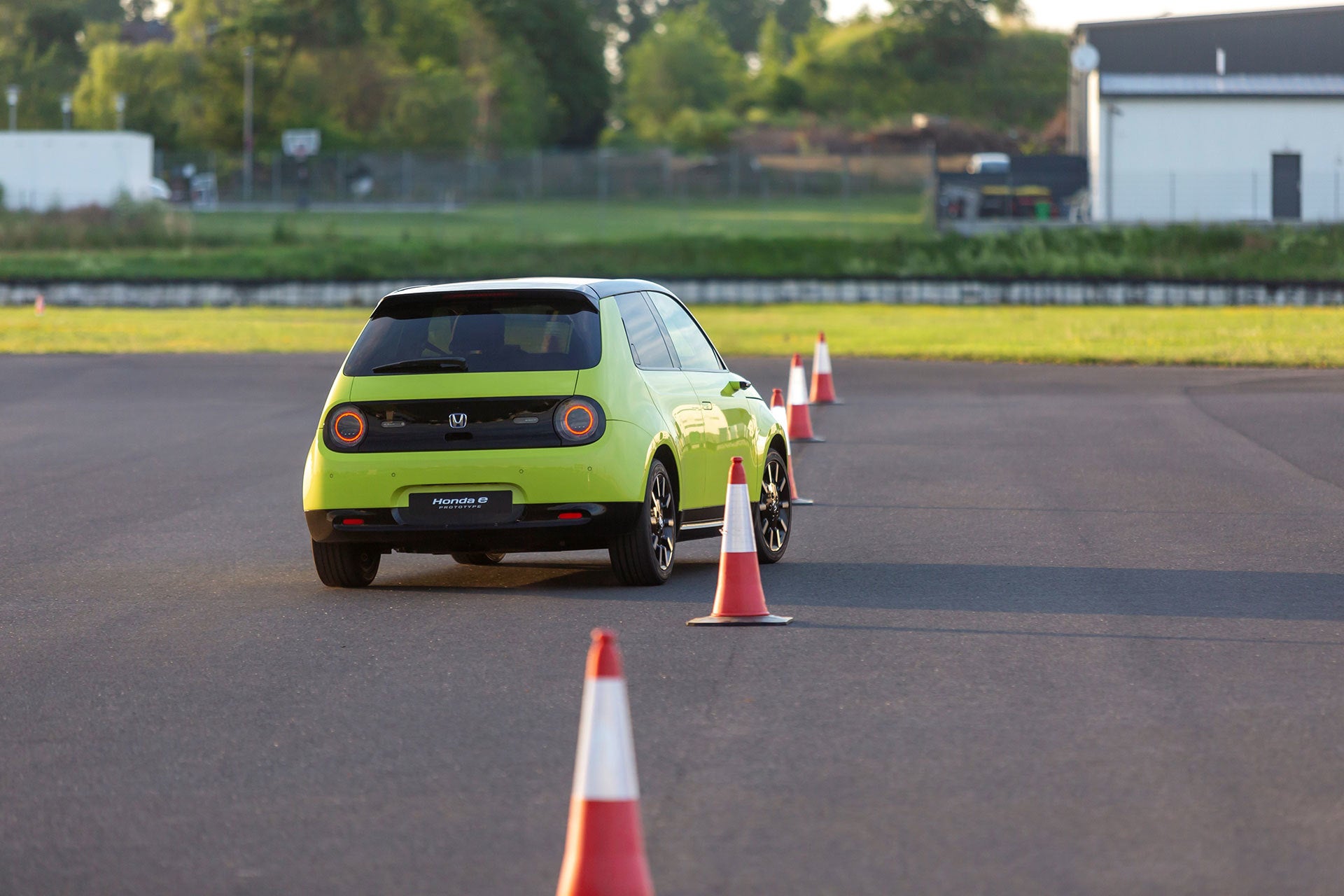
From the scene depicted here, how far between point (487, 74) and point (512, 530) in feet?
356

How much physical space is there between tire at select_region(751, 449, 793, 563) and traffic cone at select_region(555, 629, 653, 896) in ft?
20.7

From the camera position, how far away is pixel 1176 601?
9445 millimetres

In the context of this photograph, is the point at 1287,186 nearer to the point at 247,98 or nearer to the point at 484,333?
the point at 484,333

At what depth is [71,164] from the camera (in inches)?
2872

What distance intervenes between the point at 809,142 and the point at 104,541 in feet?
326

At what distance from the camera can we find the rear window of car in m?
9.81

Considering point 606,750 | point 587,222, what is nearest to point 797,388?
point 606,750

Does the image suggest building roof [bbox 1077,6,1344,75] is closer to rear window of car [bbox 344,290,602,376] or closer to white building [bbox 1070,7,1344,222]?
white building [bbox 1070,7,1344,222]

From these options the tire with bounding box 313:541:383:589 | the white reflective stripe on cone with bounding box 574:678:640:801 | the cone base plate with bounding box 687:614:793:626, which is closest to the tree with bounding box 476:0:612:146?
the tire with bounding box 313:541:383:589

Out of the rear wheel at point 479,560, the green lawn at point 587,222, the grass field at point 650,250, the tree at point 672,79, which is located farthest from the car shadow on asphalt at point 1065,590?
the tree at point 672,79

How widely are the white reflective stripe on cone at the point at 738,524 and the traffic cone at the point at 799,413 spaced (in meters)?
9.41

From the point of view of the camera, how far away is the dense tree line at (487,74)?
4053 inches

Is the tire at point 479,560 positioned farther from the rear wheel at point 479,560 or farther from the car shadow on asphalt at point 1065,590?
the car shadow on asphalt at point 1065,590

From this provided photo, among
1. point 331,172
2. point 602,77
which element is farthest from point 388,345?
point 602,77
